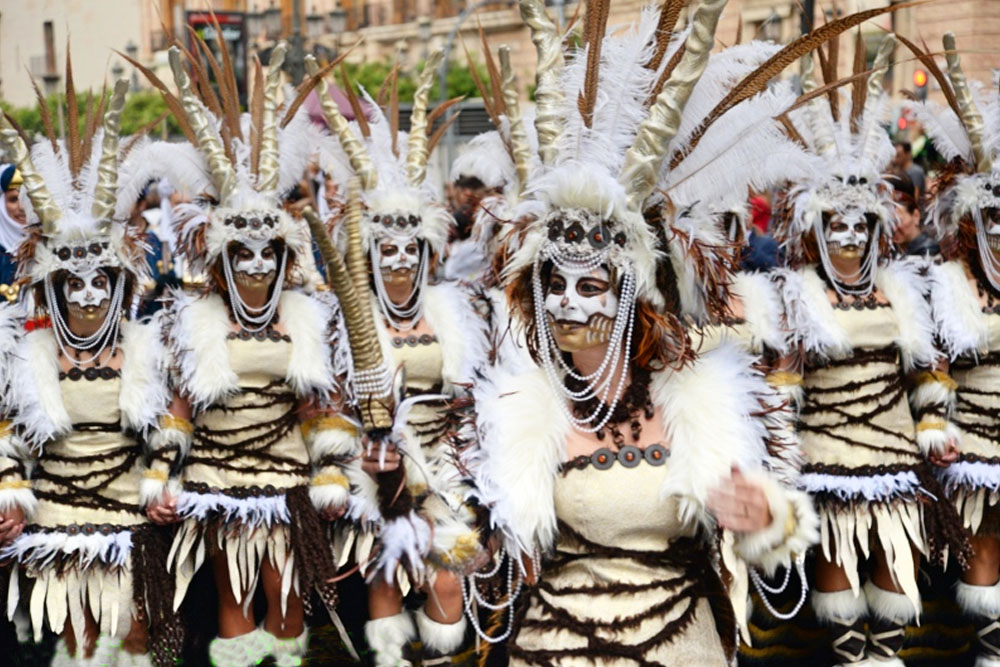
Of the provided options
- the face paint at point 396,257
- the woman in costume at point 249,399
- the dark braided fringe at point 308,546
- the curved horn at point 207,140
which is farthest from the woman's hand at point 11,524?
the face paint at point 396,257

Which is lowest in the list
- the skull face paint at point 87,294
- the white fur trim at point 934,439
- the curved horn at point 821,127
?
the white fur trim at point 934,439

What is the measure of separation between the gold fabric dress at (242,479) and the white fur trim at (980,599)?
10.6 feet

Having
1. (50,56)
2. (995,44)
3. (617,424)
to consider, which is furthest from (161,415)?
(50,56)

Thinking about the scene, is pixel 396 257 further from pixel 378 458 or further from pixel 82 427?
pixel 378 458

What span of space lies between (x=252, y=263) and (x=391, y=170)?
1101mm

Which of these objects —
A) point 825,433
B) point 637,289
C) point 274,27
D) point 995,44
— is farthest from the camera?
point 274,27

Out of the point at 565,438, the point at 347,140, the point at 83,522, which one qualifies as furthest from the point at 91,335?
the point at 565,438

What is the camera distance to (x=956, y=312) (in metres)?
6.21

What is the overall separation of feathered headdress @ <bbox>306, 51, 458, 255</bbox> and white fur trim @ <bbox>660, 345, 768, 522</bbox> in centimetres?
305

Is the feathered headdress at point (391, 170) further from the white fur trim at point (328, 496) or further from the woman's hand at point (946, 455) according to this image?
the woman's hand at point (946, 455)

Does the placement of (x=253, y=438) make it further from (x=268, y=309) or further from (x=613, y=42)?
(x=613, y=42)

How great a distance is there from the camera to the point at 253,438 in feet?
19.7

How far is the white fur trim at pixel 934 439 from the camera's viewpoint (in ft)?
20.1

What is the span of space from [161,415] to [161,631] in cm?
96
